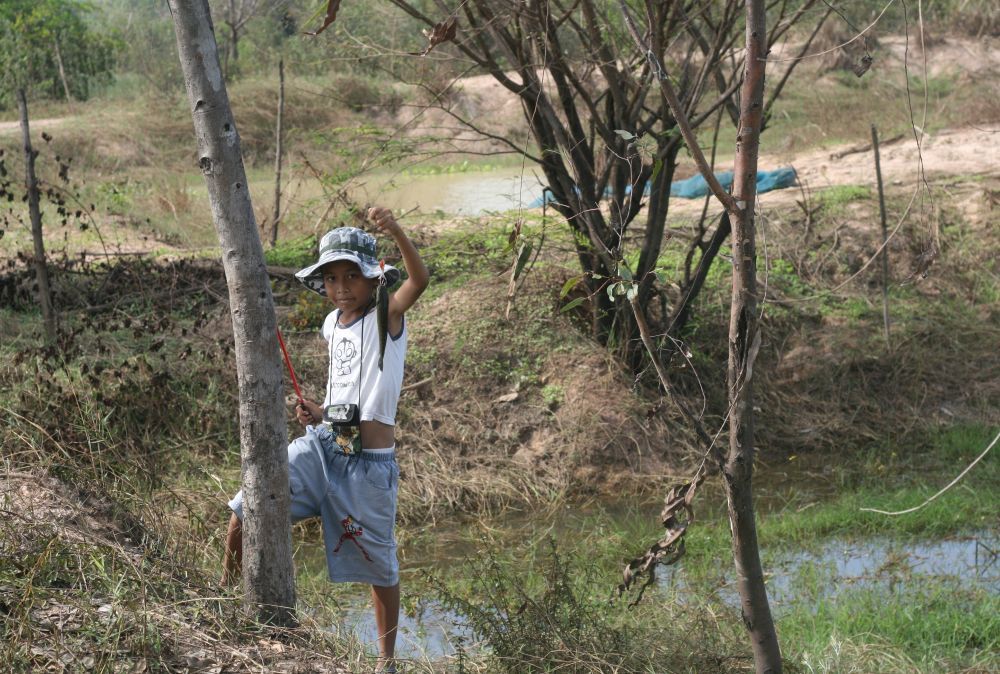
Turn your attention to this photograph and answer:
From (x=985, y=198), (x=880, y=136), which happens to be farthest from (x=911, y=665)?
(x=880, y=136)

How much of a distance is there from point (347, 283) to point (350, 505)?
68 centimetres

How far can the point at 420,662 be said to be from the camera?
3.07 metres

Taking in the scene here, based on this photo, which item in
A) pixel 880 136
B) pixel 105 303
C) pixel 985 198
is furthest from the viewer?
pixel 880 136

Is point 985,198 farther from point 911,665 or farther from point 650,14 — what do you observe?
point 650,14

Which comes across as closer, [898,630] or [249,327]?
[249,327]

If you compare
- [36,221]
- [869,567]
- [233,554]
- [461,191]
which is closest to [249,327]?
[233,554]

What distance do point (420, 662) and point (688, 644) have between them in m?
0.87

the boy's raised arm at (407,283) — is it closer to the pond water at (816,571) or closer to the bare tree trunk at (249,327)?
the bare tree trunk at (249,327)

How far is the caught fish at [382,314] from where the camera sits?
325 cm

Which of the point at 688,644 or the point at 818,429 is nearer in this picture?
the point at 688,644

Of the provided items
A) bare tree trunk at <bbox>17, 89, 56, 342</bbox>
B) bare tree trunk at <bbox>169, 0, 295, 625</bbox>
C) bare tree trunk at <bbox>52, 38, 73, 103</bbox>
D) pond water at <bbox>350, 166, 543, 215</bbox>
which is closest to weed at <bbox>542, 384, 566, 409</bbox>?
bare tree trunk at <bbox>17, 89, 56, 342</bbox>

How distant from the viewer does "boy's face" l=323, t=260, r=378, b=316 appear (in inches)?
136

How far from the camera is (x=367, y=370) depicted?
11.2 ft

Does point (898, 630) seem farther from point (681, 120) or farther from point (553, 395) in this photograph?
point (553, 395)
